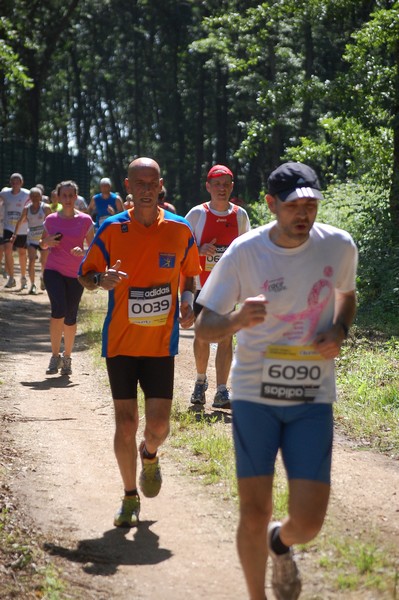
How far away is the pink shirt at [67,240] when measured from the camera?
11945 mm

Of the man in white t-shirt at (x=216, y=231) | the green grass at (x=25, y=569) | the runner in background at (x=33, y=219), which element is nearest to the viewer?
the green grass at (x=25, y=569)

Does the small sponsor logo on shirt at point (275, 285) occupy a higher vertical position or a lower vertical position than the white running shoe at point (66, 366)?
higher

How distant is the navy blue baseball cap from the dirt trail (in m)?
2.04

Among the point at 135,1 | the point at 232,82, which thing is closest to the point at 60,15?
the point at 232,82

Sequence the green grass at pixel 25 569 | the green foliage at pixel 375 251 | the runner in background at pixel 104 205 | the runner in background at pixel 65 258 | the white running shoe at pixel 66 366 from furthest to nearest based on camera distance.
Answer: the runner in background at pixel 104 205, the green foliage at pixel 375 251, the white running shoe at pixel 66 366, the runner in background at pixel 65 258, the green grass at pixel 25 569

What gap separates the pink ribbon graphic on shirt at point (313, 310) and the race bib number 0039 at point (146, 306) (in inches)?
78.9

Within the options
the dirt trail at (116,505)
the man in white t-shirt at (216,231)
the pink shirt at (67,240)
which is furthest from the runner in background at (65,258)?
the man in white t-shirt at (216,231)

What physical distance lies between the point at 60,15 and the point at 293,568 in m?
39.4

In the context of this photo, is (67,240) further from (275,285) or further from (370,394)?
(275,285)

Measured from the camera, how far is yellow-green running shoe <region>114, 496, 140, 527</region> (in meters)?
6.70

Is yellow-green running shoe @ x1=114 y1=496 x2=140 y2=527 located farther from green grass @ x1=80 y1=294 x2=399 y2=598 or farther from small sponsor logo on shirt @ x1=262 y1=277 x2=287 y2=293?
small sponsor logo on shirt @ x1=262 y1=277 x2=287 y2=293

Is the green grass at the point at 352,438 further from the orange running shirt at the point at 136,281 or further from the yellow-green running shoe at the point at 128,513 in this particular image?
the orange running shirt at the point at 136,281

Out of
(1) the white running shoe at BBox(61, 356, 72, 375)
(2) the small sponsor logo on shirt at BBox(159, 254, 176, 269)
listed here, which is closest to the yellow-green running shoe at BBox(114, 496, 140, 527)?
(2) the small sponsor logo on shirt at BBox(159, 254, 176, 269)

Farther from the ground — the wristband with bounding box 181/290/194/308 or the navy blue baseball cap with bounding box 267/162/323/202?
the navy blue baseball cap with bounding box 267/162/323/202
